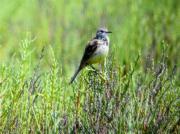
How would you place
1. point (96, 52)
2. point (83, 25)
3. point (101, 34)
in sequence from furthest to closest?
point (83, 25)
point (101, 34)
point (96, 52)

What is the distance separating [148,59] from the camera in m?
5.68

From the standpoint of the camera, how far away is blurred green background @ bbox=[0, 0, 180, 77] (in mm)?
10109

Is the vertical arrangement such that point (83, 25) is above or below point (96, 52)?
below

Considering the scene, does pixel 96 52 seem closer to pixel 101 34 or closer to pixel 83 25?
pixel 101 34

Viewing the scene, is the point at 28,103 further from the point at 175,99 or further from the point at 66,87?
the point at 175,99

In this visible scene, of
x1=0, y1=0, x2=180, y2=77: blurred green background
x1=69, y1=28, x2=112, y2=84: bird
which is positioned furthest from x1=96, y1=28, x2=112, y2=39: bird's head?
x1=0, y1=0, x2=180, y2=77: blurred green background

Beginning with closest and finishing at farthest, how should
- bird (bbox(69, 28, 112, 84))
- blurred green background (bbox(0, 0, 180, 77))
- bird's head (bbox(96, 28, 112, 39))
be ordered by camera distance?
bird (bbox(69, 28, 112, 84)) → bird's head (bbox(96, 28, 112, 39)) → blurred green background (bbox(0, 0, 180, 77))

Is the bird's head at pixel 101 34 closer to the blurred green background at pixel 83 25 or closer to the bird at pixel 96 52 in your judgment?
the bird at pixel 96 52

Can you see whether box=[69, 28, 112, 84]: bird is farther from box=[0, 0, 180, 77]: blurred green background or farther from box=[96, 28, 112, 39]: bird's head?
box=[0, 0, 180, 77]: blurred green background

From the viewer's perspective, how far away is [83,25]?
1225 centimetres

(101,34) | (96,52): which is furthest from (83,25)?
(96,52)

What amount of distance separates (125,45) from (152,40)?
1.93ft

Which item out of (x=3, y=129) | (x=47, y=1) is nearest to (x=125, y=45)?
(x=47, y=1)

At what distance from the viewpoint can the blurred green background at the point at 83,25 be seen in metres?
10.1
